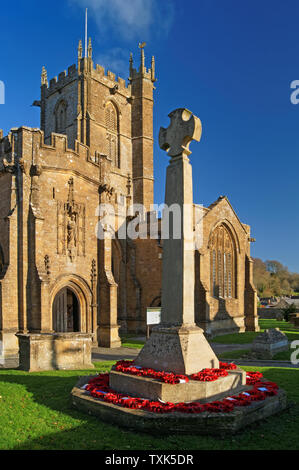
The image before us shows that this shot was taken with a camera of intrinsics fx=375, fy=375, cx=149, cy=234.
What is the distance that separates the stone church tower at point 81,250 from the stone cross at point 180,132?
35.0 feet

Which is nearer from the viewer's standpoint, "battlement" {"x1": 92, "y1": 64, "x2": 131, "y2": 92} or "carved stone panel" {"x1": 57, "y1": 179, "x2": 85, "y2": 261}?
"carved stone panel" {"x1": 57, "y1": 179, "x2": 85, "y2": 261}

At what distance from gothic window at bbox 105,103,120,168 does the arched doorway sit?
18.2m

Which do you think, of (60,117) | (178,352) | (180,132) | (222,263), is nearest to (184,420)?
(178,352)

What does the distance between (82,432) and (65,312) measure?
1481 centimetres

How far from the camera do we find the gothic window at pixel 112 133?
35.6 metres

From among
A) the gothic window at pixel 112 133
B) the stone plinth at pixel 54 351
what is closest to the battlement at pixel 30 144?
the stone plinth at pixel 54 351

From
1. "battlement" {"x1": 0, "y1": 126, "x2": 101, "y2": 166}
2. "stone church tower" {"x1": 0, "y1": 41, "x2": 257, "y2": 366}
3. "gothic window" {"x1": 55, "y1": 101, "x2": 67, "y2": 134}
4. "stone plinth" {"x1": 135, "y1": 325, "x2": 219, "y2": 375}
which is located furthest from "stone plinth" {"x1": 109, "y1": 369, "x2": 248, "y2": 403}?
"gothic window" {"x1": 55, "y1": 101, "x2": 67, "y2": 134}

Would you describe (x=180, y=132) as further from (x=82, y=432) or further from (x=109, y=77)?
(x=109, y=77)

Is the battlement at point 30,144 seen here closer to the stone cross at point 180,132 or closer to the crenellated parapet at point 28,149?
the crenellated parapet at point 28,149

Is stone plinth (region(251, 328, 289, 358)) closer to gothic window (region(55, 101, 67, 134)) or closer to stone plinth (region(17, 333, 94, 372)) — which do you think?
stone plinth (region(17, 333, 94, 372))

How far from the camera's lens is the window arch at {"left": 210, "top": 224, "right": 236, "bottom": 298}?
27.1 m

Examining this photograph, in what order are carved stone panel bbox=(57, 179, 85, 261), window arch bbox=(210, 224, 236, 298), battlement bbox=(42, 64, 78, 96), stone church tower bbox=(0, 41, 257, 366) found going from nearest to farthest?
stone church tower bbox=(0, 41, 257, 366)
carved stone panel bbox=(57, 179, 85, 261)
window arch bbox=(210, 224, 236, 298)
battlement bbox=(42, 64, 78, 96)

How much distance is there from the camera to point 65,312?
67.3ft
